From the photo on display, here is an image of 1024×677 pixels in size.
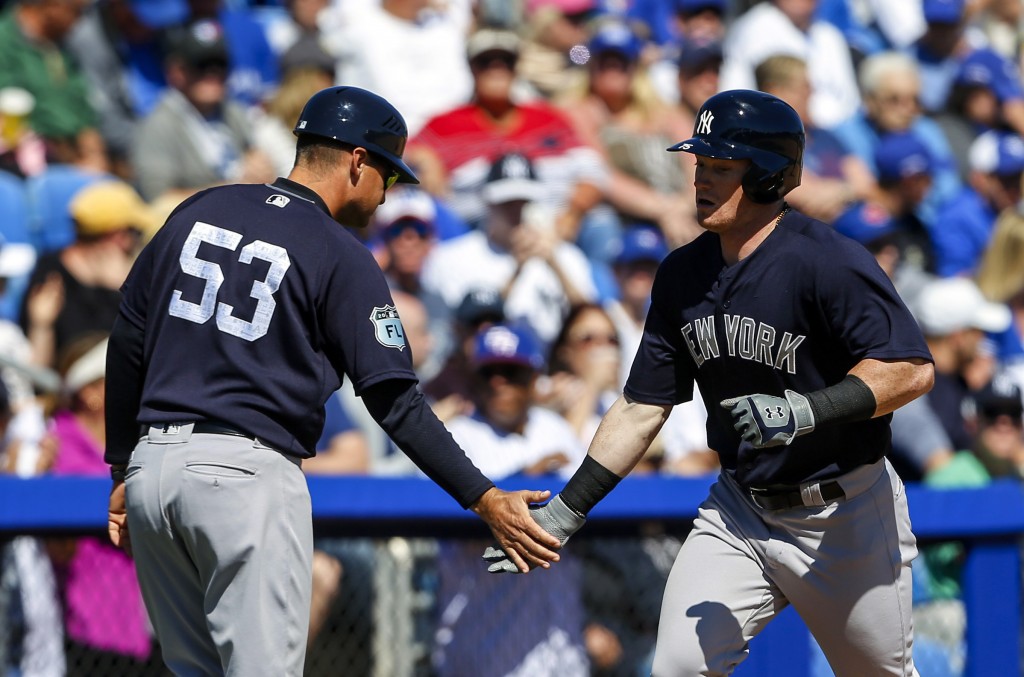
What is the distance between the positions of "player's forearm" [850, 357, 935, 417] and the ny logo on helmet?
2.59ft

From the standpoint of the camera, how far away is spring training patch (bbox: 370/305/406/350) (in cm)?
383

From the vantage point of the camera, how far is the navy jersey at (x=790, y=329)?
150 inches

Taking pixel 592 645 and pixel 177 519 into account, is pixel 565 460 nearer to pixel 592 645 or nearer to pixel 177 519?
pixel 592 645

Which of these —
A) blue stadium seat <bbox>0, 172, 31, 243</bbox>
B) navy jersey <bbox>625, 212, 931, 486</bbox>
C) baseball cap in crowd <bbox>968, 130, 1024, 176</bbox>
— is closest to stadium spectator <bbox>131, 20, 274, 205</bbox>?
blue stadium seat <bbox>0, 172, 31, 243</bbox>

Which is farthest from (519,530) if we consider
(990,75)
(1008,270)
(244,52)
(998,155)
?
(990,75)

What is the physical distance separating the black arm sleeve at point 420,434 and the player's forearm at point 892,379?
1078 millimetres

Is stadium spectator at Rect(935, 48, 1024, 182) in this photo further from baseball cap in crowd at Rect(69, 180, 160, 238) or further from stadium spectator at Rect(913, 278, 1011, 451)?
baseball cap in crowd at Rect(69, 180, 160, 238)

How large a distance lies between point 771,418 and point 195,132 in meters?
4.42

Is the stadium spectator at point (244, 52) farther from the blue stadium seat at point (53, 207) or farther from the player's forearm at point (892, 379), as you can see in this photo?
the player's forearm at point (892, 379)

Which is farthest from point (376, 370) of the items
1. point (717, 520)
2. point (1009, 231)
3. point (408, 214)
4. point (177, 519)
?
point (1009, 231)

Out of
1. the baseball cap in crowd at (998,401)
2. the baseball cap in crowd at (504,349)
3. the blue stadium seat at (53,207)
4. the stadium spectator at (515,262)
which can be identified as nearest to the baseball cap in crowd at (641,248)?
the stadium spectator at (515,262)

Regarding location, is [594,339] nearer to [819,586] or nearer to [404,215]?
[404,215]

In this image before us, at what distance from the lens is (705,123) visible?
4.06m

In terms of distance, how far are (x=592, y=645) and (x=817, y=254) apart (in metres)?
1.94
